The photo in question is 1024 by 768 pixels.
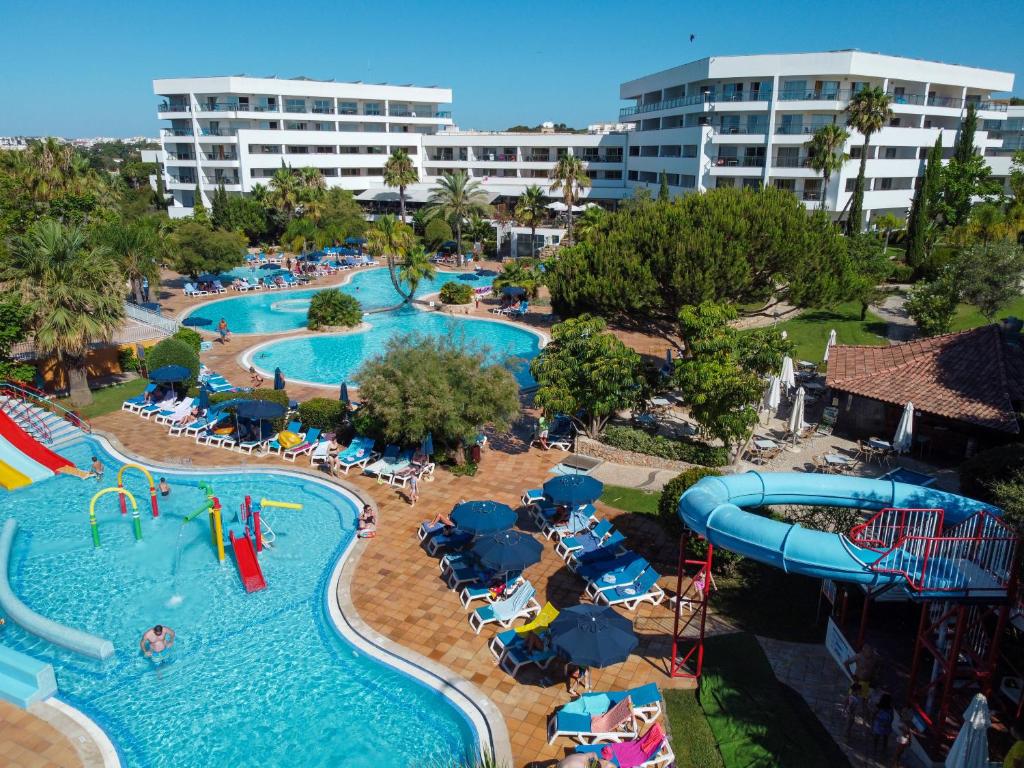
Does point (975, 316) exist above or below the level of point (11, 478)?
above

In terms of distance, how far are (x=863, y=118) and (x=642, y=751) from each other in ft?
162

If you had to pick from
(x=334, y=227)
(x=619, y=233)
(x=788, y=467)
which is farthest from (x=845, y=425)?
(x=334, y=227)

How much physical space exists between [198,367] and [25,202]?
2156cm

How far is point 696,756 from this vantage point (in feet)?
36.4

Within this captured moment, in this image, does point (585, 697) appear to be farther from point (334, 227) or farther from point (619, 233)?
point (334, 227)

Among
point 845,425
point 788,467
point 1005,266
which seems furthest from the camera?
point 1005,266

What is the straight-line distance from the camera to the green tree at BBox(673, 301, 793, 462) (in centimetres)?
2009

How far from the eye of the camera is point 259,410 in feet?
76.2

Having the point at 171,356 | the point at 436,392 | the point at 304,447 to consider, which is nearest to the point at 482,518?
the point at 436,392

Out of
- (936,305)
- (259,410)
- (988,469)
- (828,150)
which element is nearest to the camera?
(988,469)

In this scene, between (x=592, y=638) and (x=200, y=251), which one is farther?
(x=200, y=251)

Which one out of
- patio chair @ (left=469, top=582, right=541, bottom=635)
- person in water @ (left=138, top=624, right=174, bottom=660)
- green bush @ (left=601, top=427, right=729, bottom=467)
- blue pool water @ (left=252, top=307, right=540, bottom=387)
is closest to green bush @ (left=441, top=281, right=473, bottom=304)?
blue pool water @ (left=252, top=307, right=540, bottom=387)

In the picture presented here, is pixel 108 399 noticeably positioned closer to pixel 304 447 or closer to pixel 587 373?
pixel 304 447

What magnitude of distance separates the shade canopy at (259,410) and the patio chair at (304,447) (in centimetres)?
114
